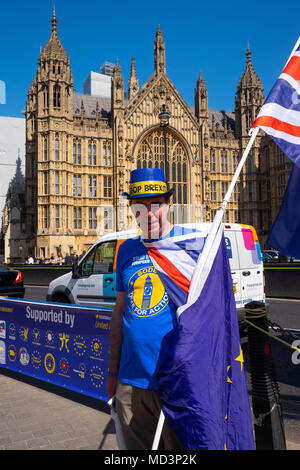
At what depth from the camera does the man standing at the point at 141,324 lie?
2158 mm


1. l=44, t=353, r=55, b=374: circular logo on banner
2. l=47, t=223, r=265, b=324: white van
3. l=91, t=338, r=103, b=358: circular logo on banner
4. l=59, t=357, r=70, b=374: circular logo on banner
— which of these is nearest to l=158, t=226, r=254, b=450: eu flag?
l=91, t=338, r=103, b=358: circular logo on banner

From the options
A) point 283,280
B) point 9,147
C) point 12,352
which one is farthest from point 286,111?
point 9,147

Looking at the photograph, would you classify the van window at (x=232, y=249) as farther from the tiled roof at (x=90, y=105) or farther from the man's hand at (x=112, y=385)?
the tiled roof at (x=90, y=105)

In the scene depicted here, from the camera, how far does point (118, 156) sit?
40.7m

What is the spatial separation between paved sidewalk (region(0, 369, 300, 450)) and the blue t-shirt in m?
1.83

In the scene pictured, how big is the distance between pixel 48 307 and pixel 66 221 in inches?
1365

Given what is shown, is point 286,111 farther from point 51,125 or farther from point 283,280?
point 51,125

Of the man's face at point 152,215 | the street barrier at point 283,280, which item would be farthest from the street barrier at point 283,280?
the man's face at point 152,215

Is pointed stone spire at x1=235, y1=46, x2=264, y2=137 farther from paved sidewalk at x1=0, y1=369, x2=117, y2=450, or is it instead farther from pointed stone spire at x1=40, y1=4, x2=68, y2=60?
paved sidewalk at x1=0, y1=369, x2=117, y2=450

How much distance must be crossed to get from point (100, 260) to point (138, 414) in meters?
6.05

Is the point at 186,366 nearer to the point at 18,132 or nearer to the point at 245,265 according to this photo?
the point at 245,265

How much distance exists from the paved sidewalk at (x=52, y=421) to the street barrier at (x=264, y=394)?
689 millimetres

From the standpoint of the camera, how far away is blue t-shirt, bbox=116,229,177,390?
7.06 feet

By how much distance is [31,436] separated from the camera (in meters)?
3.88
